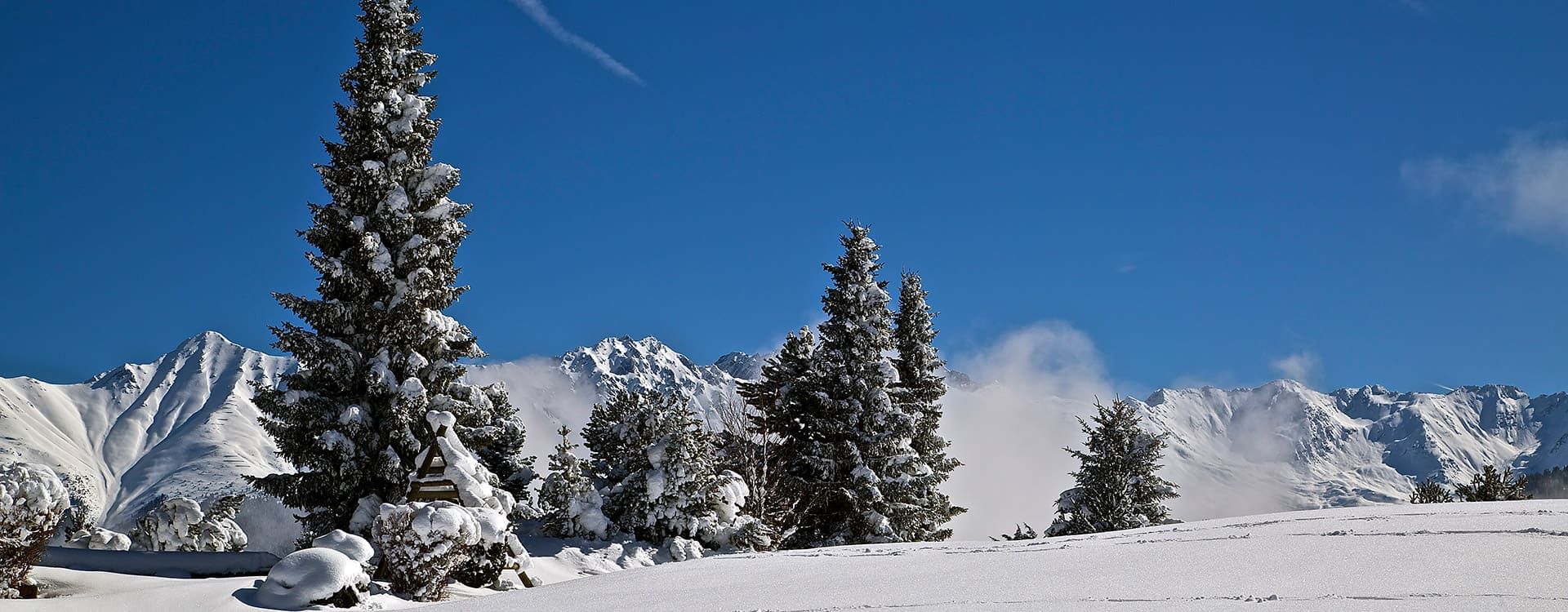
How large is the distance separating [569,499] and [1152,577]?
1456 centimetres

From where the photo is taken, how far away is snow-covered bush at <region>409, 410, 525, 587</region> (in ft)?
41.2

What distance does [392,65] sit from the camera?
19391mm

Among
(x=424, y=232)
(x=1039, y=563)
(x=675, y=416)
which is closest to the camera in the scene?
(x=1039, y=563)

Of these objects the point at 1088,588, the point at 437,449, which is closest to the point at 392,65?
the point at 437,449

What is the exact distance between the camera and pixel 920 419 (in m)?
29.5

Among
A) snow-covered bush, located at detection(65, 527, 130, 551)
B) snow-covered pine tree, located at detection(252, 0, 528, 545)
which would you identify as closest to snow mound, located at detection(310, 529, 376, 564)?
snow-covered pine tree, located at detection(252, 0, 528, 545)

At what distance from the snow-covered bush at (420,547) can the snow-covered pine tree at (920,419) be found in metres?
16.8

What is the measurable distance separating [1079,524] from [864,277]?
957 centimetres

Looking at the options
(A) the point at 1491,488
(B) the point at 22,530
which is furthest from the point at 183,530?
(A) the point at 1491,488

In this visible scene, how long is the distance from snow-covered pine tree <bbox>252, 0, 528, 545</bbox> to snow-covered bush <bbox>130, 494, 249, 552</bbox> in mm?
8620

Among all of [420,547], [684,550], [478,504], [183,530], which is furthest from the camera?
[183,530]

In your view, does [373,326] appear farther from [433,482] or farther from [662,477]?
[662,477]

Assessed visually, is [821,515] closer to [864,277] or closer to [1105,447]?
[864,277]

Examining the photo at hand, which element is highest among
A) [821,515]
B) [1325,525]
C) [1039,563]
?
[821,515]
